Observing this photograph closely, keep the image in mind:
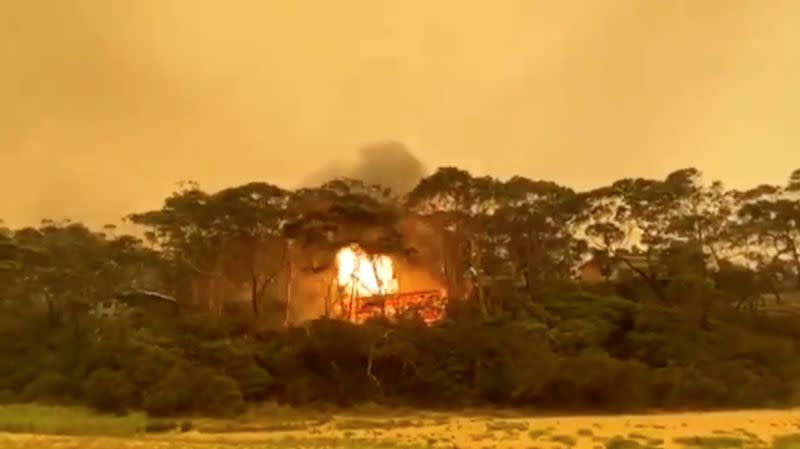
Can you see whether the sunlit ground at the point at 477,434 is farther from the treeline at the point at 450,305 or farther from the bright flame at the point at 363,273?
the bright flame at the point at 363,273

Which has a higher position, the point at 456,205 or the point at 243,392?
the point at 456,205

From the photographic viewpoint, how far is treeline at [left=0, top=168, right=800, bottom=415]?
37188 mm

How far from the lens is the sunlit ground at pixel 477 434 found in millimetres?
23219

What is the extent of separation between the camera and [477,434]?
26203 mm

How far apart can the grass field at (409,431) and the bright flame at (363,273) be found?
386 inches

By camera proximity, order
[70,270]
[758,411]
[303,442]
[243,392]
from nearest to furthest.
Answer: [303,442] < [758,411] < [243,392] < [70,270]

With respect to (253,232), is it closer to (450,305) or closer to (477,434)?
(450,305)

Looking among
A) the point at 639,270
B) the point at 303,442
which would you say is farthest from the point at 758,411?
the point at 303,442

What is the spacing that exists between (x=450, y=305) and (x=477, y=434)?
1679 cm

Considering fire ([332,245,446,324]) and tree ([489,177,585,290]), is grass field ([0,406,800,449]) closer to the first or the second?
fire ([332,245,446,324])

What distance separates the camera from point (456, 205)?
145 feet

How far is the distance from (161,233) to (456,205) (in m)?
14.3

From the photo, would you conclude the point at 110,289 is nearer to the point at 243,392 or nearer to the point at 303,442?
the point at 243,392

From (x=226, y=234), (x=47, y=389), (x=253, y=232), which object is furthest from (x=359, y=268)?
(x=47, y=389)
